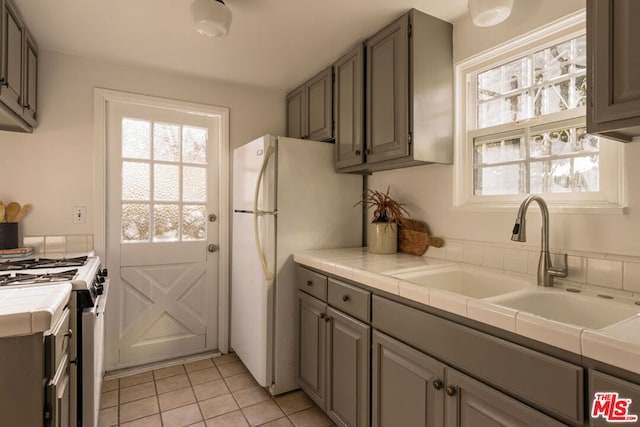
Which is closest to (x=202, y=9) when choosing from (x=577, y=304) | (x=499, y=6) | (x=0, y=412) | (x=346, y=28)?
(x=346, y=28)

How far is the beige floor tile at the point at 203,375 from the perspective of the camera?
2418 millimetres

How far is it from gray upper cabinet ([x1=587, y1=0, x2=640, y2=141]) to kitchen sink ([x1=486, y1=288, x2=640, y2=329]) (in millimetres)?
583

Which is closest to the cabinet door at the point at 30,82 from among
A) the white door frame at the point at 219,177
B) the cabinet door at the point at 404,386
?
the white door frame at the point at 219,177

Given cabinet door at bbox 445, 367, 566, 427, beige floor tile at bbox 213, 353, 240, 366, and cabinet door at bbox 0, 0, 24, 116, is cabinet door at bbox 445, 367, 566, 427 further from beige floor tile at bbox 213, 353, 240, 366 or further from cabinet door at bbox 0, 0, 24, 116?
cabinet door at bbox 0, 0, 24, 116

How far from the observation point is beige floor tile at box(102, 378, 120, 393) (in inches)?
90.7

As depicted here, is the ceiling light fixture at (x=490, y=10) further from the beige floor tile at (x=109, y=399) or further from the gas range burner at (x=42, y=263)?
the beige floor tile at (x=109, y=399)

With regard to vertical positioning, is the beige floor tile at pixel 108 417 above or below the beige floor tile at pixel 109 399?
below

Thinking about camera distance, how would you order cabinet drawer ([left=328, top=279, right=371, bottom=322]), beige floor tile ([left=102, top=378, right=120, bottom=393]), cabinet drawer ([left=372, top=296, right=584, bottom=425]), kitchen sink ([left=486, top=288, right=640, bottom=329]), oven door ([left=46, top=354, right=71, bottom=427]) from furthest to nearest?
beige floor tile ([left=102, top=378, right=120, bottom=393])
cabinet drawer ([left=328, top=279, right=371, bottom=322])
kitchen sink ([left=486, top=288, right=640, bottom=329])
oven door ([left=46, top=354, right=71, bottom=427])
cabinet drawer ([left=372, top=296, right=584, bottom=425])

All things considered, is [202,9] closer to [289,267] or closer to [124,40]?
[124,40]

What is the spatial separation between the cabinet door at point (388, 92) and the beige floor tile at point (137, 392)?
212cm

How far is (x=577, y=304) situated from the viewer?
1.23m

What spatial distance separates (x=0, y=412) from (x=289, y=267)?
1.50 metres

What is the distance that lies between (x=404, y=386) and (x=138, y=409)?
1.69 metres

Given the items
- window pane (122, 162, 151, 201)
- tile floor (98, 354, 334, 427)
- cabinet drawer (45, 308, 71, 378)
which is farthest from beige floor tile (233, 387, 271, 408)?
window pane (122, 162, 151, 201)
